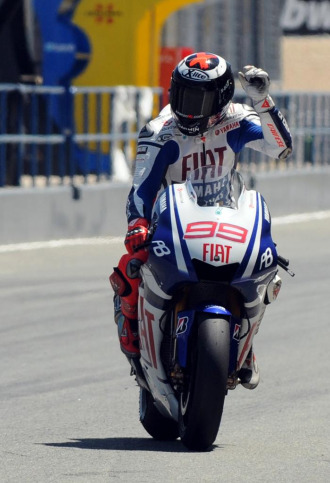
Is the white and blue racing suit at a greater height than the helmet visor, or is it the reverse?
the helmet visor

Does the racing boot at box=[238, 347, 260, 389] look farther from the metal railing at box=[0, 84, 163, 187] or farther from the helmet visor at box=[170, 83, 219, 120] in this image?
the metal railing at box=[0, 84, 163, 187]

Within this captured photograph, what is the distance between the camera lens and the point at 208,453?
651cm

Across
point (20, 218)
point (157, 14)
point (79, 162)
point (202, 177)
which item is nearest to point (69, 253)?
point (20, 218)

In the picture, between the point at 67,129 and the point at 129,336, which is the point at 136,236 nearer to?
the point at 129,336

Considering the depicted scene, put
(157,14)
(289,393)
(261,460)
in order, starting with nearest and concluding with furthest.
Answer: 1. (261,460)
2. (289,393)
3. (157,14)

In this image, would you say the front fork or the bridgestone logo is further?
the bridgestone logo

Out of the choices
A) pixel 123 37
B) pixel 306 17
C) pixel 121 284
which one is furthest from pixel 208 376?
pixel 306 17

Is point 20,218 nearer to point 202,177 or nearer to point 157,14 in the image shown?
point 157,14

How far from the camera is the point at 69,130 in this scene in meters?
16.5

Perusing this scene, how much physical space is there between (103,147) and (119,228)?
1.12 meters

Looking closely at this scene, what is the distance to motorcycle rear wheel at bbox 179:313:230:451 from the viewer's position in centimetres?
624

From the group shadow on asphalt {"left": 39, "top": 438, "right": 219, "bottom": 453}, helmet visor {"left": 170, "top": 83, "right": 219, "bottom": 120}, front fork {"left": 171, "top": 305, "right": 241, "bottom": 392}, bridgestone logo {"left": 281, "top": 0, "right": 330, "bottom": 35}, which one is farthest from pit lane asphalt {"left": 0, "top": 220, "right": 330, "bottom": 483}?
bridgestone logo {"left": 281, "top": 0, "right": 330, "bottom": 35}

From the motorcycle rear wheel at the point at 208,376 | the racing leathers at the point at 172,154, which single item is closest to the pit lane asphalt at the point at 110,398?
the motorcycle rear wheel at the point at 208,376

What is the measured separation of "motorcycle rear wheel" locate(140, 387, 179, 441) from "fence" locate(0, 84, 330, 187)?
888cm
